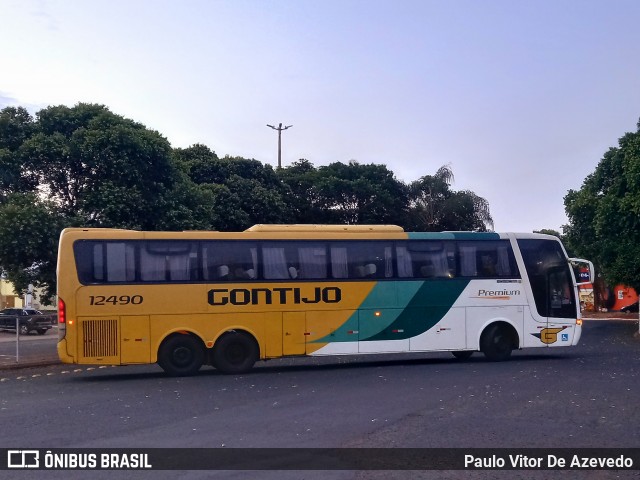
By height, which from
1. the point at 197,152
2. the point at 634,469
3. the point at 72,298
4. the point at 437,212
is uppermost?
the point at 197,152

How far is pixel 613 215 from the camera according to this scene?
124ft

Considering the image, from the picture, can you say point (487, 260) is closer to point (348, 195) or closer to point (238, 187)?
point (238, 187)

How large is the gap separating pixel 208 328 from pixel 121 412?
6.75 metres

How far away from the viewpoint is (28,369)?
2262 centimetres

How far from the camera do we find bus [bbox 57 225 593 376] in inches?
767

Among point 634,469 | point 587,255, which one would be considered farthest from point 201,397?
point 587,255

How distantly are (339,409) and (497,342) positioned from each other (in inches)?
392

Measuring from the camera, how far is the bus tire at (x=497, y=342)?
22234 millimetres

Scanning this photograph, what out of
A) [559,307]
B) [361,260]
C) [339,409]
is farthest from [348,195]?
[339,409]

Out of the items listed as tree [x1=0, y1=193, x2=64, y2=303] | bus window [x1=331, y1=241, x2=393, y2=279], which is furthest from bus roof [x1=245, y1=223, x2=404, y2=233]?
tree [x1=0, y1=193, x2=64, y2=303]

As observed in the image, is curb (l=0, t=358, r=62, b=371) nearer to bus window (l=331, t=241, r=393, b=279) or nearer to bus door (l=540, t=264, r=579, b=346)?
bus window (l=331, t=241, r=393, b=279)

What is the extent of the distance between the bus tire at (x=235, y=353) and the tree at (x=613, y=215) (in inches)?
796

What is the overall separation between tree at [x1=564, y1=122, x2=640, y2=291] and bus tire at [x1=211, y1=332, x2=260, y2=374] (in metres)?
20.2

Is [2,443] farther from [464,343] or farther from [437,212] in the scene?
[437,212]
